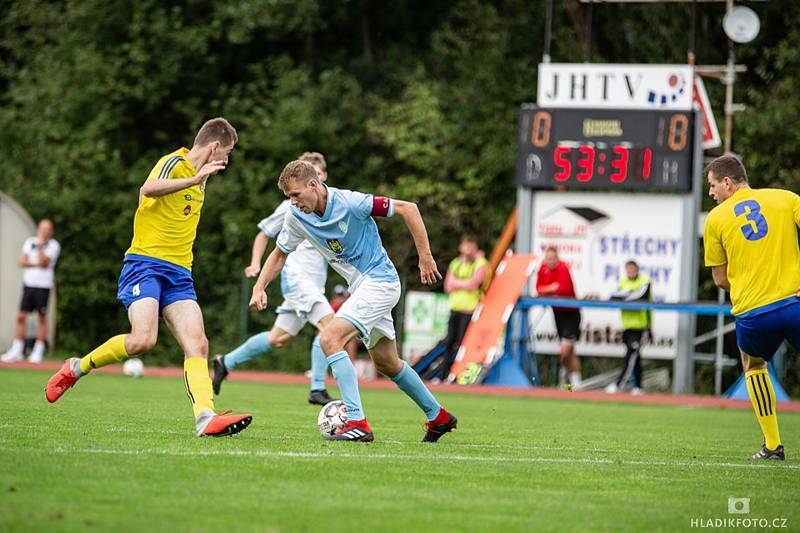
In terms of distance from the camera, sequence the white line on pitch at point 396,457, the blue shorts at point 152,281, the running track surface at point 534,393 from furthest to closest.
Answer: the running track surface at point 534,393, the blue shorts at point 152,281, the white line on pitch at point 396,457

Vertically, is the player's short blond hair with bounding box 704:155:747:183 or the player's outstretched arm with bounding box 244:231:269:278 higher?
the player's short blond hair with bounding box 704:155:747:183

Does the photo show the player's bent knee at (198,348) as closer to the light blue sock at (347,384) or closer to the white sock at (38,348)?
the light blue sock at (347,384)

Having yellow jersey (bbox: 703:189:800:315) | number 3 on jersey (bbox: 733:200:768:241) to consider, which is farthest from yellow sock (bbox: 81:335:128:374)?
number 3 on jersey (bbox: 733:200:768:241)

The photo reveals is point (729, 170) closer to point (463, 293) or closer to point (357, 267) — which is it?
point (357, 267)

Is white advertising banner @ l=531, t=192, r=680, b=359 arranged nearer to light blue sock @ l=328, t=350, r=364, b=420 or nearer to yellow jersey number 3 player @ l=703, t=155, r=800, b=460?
yellow jersey number 3 player @ l=703, t=155, r=800, b=460

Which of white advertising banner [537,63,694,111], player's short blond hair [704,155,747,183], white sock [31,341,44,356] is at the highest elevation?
white advertising banner [537,63,694,111]

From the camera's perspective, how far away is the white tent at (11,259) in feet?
74.0

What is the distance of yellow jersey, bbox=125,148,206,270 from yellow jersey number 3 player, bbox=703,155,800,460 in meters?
3.54

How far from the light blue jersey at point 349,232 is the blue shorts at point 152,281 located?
0.84 metres

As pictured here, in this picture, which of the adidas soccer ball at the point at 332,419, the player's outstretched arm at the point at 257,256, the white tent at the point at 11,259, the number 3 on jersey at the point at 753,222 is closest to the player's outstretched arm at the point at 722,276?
the number 3 on jersey at the point at 753,222

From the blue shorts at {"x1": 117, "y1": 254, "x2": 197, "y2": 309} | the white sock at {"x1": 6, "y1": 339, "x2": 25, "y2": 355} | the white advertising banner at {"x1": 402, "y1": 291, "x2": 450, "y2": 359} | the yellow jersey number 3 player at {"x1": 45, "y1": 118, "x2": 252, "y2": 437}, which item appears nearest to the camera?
the yellow jersey number 3 player at {"x1": 45, "y1": 118, "x2": 252, "y2": 437}

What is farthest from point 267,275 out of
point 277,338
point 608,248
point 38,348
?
point 608,248

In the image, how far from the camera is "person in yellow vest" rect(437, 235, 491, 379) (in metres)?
20.3

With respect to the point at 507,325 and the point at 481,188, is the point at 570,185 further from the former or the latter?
the point at 481,188
